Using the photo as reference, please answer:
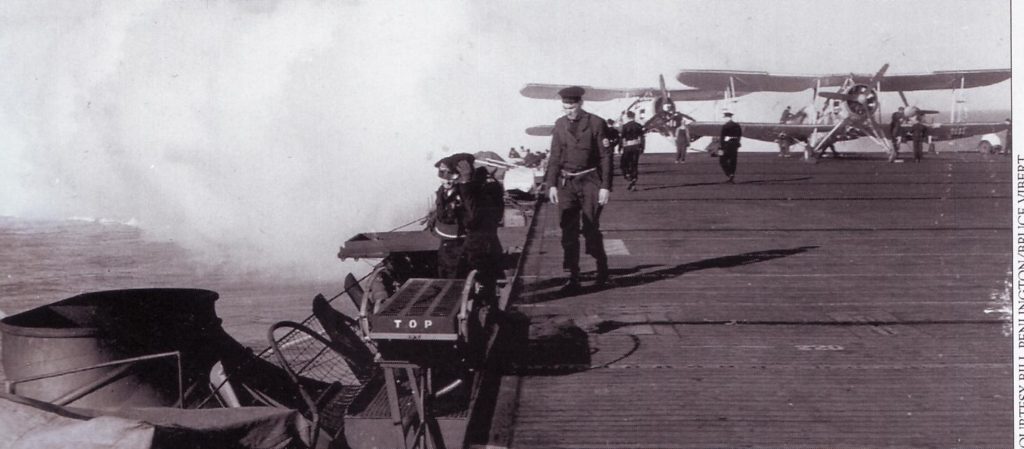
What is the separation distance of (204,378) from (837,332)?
6376 mm

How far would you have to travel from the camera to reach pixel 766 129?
1383 inches

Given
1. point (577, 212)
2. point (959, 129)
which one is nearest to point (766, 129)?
point (959, 129)

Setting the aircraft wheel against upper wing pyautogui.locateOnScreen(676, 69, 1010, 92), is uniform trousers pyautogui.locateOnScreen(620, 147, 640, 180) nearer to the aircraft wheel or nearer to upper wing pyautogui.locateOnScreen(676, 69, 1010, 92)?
upper wing pyautogui.locateOnScreen(676, 69, 1010, 92)

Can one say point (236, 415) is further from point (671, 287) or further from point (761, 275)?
point (761, 275)

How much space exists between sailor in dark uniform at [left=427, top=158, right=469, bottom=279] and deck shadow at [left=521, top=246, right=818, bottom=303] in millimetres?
1083

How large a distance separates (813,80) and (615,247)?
103ft

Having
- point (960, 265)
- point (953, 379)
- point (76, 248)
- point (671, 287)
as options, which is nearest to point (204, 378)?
point (671, 287)

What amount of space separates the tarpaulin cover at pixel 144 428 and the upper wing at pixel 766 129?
2949 centimetres

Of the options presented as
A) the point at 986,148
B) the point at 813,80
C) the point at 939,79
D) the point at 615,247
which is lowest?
the point at 986,148

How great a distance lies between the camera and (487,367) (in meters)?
5.77

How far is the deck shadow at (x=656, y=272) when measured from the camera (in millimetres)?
8328

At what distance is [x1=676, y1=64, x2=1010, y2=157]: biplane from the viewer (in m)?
30.7

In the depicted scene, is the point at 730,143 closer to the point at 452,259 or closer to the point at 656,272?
the point at 656,272

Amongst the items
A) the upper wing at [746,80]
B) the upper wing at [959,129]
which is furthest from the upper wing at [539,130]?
the upper wing at [959,129]
